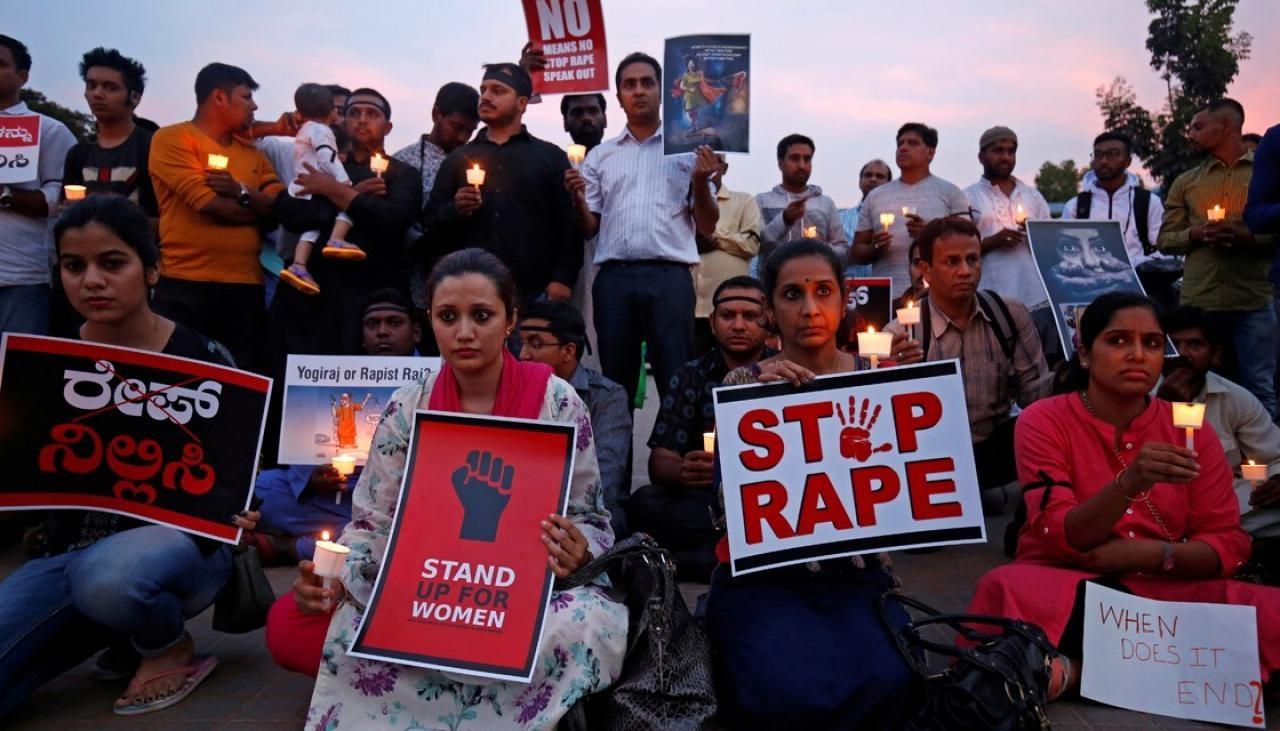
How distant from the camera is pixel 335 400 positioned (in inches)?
207

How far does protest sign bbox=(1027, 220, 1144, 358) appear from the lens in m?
6.12

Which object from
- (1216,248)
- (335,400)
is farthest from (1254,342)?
(335,400)

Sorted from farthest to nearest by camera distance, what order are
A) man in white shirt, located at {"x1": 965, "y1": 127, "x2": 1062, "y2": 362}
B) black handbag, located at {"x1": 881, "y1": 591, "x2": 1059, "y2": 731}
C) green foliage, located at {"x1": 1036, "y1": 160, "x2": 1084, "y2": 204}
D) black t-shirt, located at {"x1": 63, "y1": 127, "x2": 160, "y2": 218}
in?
1. green foliage, located at {"x1": 1036, "y1": 160, "x2": 1084, "y2": 204}
2. man in white shirt, located at {"x1": 965, "y1": 127, "x2": 1062, "y2": 362}
3. black t-shirt, located at {"x1": 63, "y1": 127, "x2": 160, "y2": 218}
4. black handbag, located at {"x1": 881, "y1": 591, "x2": 1059, "y2": 731}

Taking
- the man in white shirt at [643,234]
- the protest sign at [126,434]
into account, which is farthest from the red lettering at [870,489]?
the man in white shirt at [643,234]

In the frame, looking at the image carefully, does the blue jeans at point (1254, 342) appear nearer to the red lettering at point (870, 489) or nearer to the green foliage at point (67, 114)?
the red lettering at point (870, 489)

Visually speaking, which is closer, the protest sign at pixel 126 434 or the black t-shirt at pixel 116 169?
the protest sign at pixel 126 434

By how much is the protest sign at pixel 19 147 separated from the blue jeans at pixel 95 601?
3665 mm

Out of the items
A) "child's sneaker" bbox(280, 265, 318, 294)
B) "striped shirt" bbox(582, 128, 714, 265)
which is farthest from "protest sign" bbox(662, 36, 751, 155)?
"child's sneaker" bbox(280, 265, 318, 294)

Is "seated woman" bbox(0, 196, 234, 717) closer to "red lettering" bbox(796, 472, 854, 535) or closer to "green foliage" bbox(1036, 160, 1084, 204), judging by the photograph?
"red lettering" bbox(796, 472, 854, 535)

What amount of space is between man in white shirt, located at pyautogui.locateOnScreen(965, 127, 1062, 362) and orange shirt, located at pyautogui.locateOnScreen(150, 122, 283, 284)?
5.21 m

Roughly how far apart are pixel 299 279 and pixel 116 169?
4.83ft

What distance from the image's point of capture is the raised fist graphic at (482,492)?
322 cm

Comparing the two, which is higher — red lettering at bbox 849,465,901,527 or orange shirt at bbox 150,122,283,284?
orange shirt at bbox 150,122,283,284

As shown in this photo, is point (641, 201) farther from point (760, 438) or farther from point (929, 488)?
point (929, 488)
